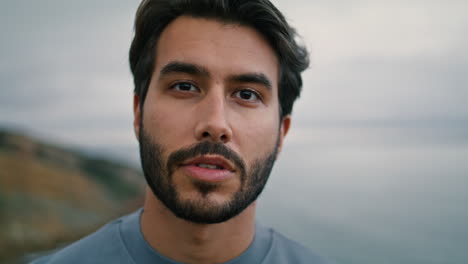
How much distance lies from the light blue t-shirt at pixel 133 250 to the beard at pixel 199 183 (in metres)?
0.63

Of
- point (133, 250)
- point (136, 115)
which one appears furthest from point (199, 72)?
point (133, 250)

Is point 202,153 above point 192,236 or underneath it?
above

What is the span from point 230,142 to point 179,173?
0.46 metres

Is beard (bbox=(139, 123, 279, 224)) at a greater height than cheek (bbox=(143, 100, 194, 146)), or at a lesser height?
lesser

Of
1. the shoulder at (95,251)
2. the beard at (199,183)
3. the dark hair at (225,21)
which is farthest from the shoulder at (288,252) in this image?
the shoulder at (95,251)

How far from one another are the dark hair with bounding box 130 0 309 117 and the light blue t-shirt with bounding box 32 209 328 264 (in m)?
1.27

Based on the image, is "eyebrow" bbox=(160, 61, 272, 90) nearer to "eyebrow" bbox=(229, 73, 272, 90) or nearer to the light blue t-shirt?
"eyebrow" bbox=(229, 73, 272, 90)

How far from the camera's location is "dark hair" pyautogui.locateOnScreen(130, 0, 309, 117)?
10.7 feet

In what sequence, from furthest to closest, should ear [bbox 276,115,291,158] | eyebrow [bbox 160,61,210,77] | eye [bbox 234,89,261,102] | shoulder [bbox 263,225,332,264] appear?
ear [bbox 276,115,291,158]
shoulder [bbox 263,225,332,264]
eye [bbox 234,89,261,102]
eyebrow [bbox 160,61,210,77]

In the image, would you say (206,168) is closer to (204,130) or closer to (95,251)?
(204,130)

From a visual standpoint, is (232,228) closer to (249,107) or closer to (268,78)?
(249,107)

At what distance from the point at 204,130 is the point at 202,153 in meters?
0.17

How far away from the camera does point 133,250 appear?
336 cm

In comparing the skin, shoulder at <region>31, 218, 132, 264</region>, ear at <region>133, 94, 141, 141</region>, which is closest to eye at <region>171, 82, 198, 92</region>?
the skin
